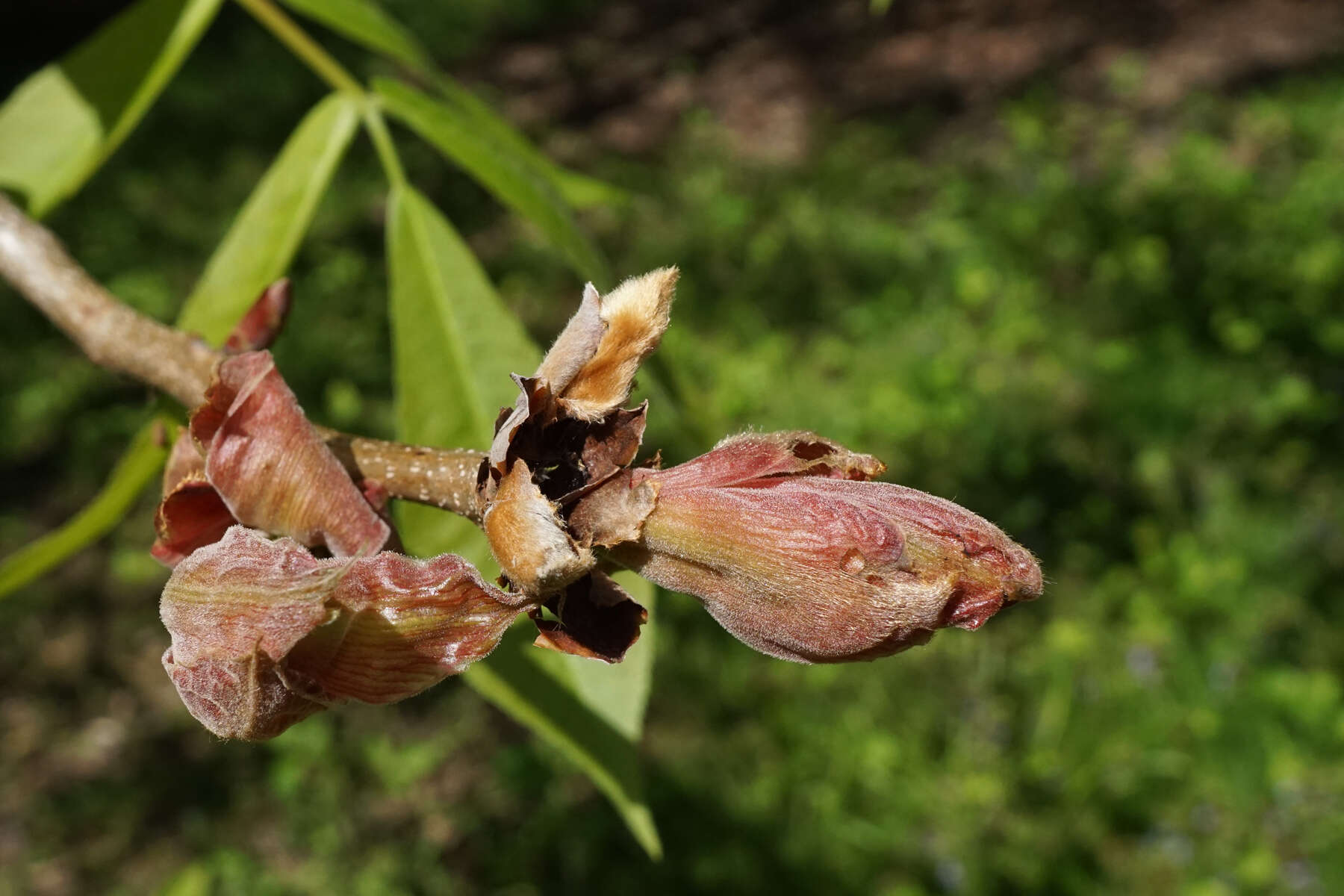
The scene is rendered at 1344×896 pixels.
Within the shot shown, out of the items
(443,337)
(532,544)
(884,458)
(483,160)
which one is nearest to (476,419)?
(443,337)

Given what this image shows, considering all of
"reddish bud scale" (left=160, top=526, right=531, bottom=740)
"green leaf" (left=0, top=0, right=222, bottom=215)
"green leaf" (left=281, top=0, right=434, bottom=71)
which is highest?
"green leaf" (left=0, top=0, right=222, bottom=215)

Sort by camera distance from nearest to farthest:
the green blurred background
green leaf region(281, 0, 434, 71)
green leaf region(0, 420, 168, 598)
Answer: green leaf region(0, 420, 168, 598) < green leaf region(281, 0, 434, 71) < the green blurred background

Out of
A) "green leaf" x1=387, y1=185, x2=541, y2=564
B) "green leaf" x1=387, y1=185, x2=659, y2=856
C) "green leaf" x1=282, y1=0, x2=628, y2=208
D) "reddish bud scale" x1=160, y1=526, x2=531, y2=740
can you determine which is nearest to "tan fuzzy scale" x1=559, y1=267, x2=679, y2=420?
"reddish bud scale" x1=160, y1=526, x2=531, y2=740

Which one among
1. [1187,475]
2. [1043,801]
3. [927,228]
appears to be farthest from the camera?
[927,228]

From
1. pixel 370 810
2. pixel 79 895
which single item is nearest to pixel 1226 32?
pixel 370 810

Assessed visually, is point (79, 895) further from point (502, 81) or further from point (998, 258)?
point (502, 81)

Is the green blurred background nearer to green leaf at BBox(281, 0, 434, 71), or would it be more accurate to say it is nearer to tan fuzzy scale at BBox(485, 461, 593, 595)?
green leaf at BBox(281, 0, 434, 71)
